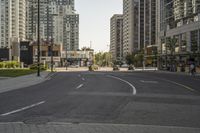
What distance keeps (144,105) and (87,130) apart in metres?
5.71

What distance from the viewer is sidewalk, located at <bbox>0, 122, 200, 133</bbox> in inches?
358

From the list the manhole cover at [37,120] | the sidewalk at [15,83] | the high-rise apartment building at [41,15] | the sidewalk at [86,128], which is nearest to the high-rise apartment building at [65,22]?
the high-rise apartment building at [41,15]

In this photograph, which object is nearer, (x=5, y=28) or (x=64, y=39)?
(x=5, y=28)

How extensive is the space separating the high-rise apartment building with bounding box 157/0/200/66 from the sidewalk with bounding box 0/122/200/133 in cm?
6871

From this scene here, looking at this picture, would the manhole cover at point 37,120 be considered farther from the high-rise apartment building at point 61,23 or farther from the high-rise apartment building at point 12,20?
the high-rise apartment building at point 12,20

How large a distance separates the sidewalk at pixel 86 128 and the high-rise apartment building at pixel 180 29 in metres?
68.7

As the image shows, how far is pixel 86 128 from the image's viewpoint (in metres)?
9.48

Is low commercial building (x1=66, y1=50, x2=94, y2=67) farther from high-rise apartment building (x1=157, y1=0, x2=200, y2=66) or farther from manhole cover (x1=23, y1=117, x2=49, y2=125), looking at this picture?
manhole cover (x1=23, y1=117, x2=49, y2=125)

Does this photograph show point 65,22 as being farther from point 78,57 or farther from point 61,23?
point 78,57

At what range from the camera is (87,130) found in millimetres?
9203

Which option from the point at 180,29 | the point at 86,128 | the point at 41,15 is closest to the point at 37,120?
the point at 86,128

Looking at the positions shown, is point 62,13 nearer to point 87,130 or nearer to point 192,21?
point 192,21

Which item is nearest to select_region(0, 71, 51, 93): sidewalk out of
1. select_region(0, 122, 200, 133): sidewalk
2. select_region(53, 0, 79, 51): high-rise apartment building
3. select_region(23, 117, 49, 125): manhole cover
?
select_region(23, 117, 49, 125): manhole cover

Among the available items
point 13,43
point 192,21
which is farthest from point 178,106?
point 13,43
